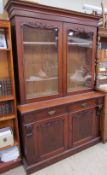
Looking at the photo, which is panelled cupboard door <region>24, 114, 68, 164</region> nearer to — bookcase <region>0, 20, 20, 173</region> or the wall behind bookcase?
bookcase <region>0, 20, 20, 173</region>

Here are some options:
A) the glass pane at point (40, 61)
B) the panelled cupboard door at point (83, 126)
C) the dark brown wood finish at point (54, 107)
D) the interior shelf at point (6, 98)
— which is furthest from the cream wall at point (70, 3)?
the panelled cupboard door at point (83, 126)

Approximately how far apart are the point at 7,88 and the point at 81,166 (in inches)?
56.8

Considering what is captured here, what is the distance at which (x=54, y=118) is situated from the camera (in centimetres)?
190

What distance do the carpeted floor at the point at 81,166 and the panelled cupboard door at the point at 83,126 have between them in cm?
20

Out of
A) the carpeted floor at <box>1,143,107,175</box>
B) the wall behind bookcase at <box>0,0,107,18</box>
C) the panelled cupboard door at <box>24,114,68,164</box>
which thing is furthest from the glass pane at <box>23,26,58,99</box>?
the carpeted floor at <box>1,143,107,175</box>

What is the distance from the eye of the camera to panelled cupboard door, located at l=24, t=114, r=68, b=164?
1777mm

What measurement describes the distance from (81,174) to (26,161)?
72cm

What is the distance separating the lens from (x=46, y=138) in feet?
6.23

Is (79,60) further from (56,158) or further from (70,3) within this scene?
(56,158)

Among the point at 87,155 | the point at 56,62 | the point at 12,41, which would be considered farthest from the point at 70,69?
the point at 87,155

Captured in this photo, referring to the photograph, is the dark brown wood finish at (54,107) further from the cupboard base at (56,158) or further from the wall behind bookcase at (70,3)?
the wall behind bookcase at (70,3)

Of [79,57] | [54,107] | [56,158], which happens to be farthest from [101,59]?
[56,158]

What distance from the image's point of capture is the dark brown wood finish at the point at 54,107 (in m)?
1.65

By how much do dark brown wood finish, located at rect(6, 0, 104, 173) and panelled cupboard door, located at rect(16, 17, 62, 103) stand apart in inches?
0.5
